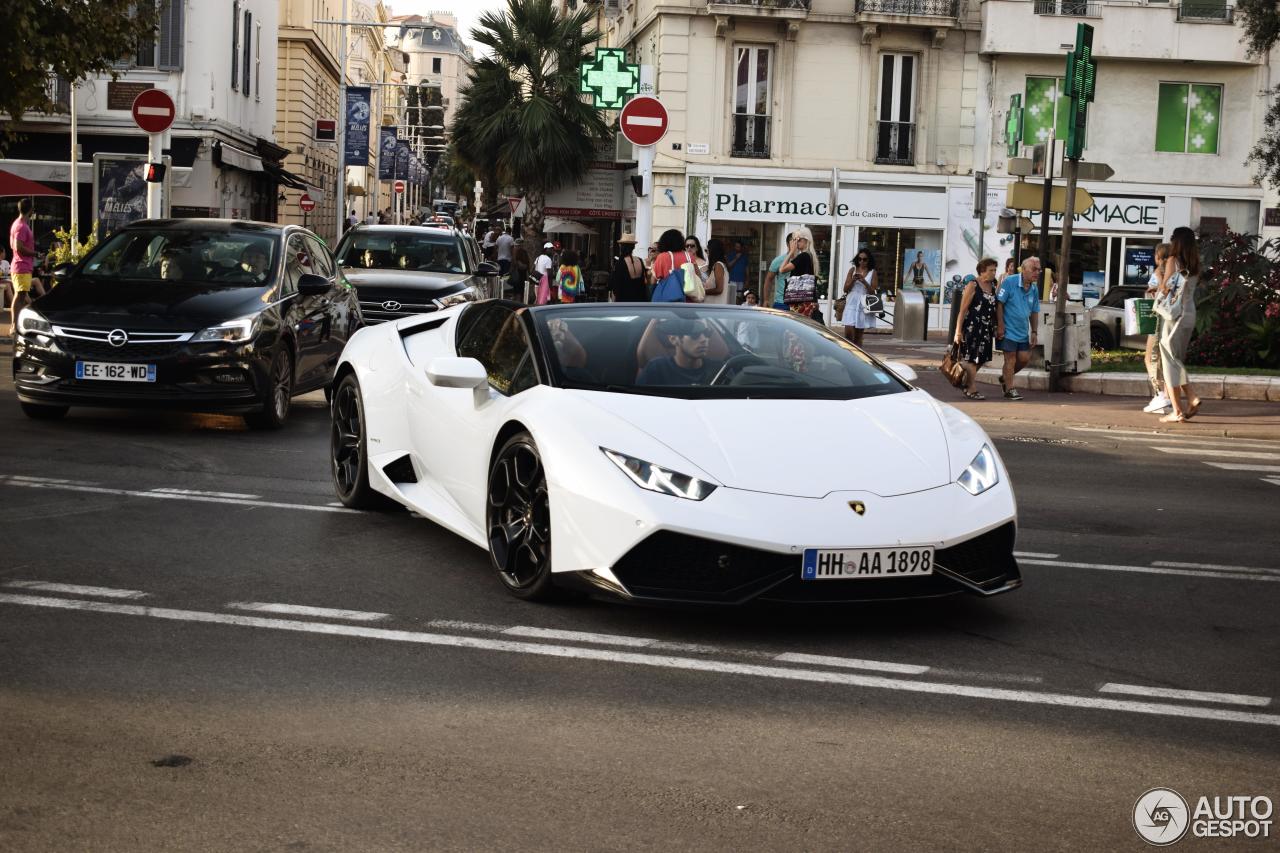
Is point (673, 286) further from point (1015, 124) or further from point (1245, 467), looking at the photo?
point (1015, 124)

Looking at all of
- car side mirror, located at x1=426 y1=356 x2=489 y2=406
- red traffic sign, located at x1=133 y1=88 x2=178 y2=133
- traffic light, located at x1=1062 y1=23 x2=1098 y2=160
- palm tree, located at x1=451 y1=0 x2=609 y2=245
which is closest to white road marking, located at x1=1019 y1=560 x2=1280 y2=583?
car side mirror, located at x1=426 y1=356 x2=489 y2=406

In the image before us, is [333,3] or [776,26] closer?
[776,26]

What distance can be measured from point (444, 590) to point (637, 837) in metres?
3.10

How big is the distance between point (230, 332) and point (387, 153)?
63708mm

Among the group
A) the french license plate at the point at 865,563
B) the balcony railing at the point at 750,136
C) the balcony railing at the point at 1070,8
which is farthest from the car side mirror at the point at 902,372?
the balcony railing at the point at 1070,8

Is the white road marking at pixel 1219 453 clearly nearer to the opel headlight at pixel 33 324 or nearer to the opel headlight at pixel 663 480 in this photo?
the opel headlight at pixel 33 324

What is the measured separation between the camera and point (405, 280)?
834 inches

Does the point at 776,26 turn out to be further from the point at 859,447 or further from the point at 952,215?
the point at 859,447

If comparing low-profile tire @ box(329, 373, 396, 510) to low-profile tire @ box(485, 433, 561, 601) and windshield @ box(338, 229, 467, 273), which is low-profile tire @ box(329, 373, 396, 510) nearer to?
low-profile tire @ box(485, 433, 561, 601)

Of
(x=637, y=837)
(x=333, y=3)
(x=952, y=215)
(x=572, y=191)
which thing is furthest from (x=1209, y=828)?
(x=333, y=3)

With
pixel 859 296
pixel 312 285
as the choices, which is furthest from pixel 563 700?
pixel 859 296

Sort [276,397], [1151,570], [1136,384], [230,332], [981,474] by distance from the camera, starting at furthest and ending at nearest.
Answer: [1136,384] → [276,397] → [230,332] → [1151,570] → [981,474]

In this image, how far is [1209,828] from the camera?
14.0ft

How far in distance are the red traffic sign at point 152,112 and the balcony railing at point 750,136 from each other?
19507mm
